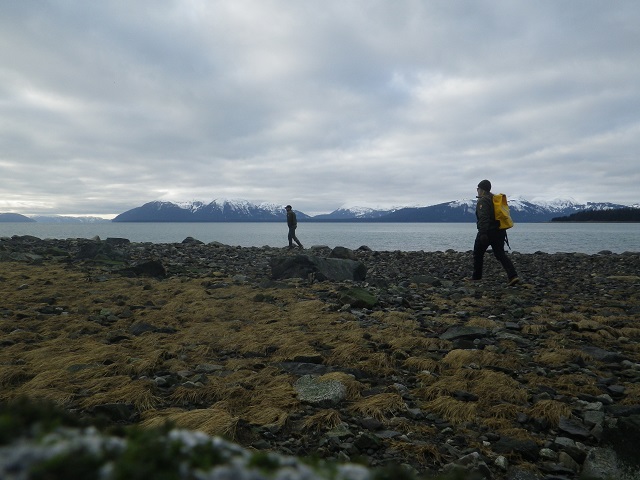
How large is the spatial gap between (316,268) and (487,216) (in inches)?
243

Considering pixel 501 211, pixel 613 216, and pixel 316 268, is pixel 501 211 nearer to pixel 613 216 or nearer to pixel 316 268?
pixel 316 268

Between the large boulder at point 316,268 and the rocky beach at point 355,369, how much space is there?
2.65 meters

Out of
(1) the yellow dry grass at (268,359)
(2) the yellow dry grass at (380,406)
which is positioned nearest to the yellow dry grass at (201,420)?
(1) the yellow dry grass at (268,359)

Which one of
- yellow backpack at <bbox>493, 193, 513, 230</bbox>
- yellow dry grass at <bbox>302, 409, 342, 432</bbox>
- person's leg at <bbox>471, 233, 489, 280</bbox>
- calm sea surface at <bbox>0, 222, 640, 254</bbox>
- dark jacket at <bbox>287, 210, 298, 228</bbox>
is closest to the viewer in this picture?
yellow dry grass at <bbox>302, 409, 342, 432</bbox>

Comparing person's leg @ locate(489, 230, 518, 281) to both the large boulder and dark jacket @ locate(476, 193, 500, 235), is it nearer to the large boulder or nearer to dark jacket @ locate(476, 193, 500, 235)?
dark jacket @ locate(476, 193, 500, 235)

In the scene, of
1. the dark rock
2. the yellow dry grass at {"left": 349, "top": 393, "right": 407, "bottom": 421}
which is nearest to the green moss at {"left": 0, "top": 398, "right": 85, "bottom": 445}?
the yellow dry grass at {"left": 349, "top": 393, "right": 407, "bottom": 421}

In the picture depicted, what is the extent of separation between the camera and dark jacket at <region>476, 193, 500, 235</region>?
13.5 meters

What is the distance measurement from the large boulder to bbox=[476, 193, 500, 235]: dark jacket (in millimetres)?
4654

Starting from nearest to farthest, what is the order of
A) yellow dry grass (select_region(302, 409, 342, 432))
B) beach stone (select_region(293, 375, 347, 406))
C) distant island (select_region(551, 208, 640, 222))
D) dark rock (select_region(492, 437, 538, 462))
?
dark rock (select_region(492, 437, 538, 462)) < yellow dry grass (select_region(302, 409, 342, 432)) < beach stone (select_region(293, 375, 347, 406)) < distant island (select_region(551, 208, 640, 222))

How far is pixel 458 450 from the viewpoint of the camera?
384cm

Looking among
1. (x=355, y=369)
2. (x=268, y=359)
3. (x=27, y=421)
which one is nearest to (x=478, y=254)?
(x=355, y=369)

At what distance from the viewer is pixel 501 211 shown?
13.3 m

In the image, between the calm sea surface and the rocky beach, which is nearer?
the rocky beach

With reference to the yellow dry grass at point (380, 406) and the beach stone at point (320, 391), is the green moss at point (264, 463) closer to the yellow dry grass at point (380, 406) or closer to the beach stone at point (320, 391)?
the yellow dry grass at point (380, 406)
